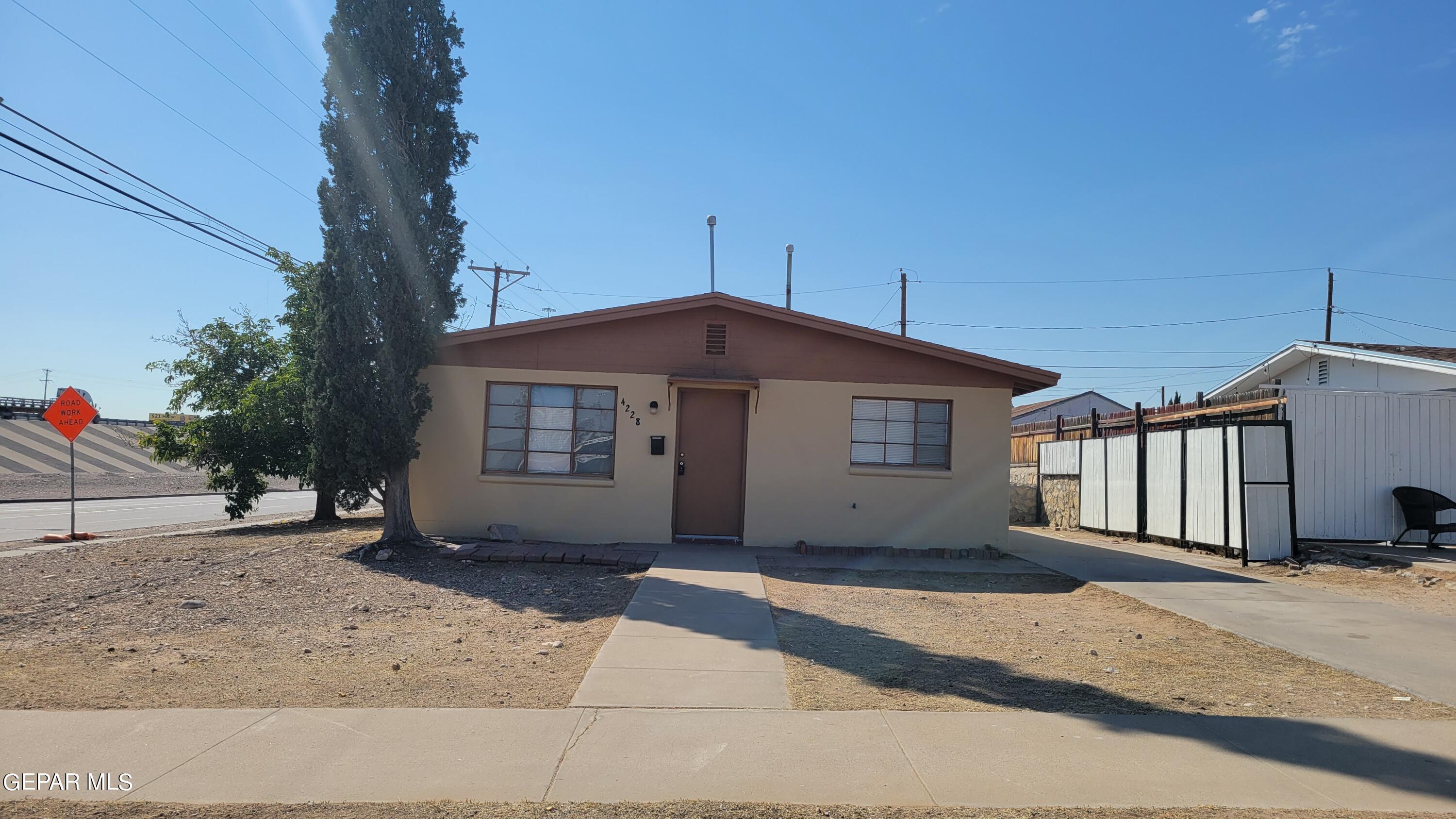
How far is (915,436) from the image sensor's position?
12539mm

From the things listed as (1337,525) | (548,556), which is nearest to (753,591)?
(548,556)

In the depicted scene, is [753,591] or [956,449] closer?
[753,591]

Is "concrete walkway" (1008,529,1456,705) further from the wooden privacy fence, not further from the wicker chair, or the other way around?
the wicker chair

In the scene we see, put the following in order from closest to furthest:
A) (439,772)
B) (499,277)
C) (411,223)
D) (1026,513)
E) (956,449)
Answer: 1. (439,772)
2. (411,223)
3. (956,449)
4. (1026,513)
5. (499,277)

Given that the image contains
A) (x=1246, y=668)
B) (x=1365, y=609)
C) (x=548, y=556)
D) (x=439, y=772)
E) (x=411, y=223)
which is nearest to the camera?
(x=439, y=772)

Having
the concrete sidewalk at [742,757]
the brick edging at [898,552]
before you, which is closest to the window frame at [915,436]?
the brick edging at [898,552]

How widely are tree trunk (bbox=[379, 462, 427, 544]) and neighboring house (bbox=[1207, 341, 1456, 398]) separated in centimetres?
1311

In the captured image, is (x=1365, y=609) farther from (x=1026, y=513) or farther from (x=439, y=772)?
(x=1026, y=513)

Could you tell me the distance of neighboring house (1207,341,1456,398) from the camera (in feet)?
47.5

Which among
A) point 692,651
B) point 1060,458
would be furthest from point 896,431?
point 1060,458

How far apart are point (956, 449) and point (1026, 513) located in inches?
325

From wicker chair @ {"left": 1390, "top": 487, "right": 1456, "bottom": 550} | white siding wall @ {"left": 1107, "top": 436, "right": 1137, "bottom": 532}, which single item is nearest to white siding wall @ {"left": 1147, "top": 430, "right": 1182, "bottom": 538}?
white siding wall @ {"left": 1107, "top": 436, "right": 1137, "bottom": 532}

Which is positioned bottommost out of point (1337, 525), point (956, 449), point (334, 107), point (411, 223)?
point (1337, 525)

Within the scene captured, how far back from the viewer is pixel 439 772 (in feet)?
12.9
